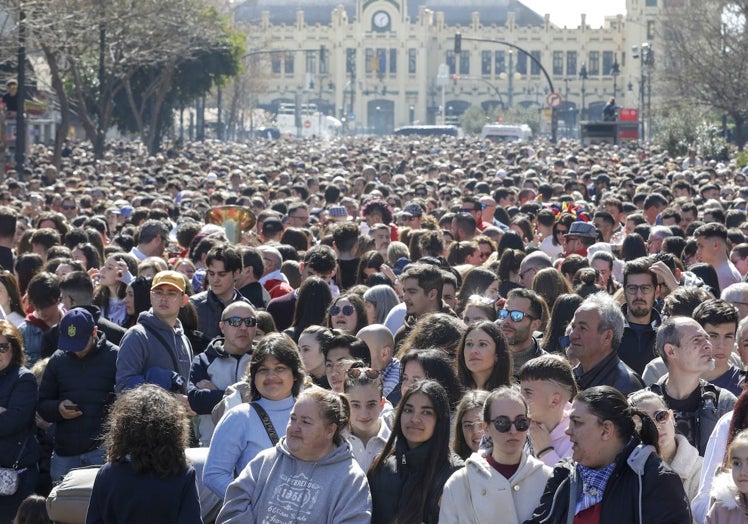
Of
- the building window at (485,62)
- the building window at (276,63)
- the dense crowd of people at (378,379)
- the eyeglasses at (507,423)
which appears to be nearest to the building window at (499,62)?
the building window at (485,62)

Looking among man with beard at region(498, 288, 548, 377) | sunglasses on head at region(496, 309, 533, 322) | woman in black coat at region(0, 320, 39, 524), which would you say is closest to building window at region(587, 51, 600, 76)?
man with beard at region(498, 288, 548, 377)

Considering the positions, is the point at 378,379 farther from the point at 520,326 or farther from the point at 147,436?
the point at 520,326

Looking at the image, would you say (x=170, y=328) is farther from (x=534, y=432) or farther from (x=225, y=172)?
(x=225, y=172)

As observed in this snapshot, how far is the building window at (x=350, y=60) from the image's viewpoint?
5595 inches

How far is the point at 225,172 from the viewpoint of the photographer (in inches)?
1280

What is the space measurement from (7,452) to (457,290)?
13.0ft

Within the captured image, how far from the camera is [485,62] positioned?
144 metres

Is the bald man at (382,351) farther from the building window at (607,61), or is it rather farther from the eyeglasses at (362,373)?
the building window at (607,61)

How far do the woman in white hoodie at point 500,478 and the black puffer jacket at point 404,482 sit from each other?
0.26 meters

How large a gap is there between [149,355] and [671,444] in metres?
3.23

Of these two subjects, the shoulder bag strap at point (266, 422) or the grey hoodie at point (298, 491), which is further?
the shoulder bag strap at point (266, 422)

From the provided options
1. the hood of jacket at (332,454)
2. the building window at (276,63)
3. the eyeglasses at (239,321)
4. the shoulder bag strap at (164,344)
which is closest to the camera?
the hood of jacket at (332,454)

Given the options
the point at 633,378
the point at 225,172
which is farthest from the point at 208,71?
A: the point at 633,378

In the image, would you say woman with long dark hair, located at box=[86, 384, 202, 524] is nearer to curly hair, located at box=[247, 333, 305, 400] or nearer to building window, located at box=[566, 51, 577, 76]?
curly hair, located at box=[247, 333, 305, 400]
